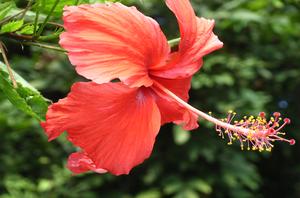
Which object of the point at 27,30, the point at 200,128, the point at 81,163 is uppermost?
the point at 27,30

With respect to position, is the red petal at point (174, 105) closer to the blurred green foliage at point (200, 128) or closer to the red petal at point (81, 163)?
the red petal at point (81, 163)

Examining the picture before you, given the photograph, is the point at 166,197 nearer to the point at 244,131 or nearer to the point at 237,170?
the point at 237,170

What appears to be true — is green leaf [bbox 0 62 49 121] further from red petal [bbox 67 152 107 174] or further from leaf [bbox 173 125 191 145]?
leaf [bbox 173 125 191 145]

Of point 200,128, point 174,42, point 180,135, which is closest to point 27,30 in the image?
point 174,42

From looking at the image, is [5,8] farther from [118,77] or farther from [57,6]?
[118,77]

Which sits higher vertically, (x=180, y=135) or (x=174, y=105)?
(x=174, y=105)

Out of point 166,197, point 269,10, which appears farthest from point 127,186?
point 269,10
